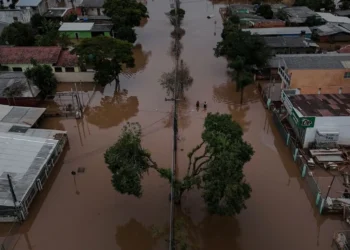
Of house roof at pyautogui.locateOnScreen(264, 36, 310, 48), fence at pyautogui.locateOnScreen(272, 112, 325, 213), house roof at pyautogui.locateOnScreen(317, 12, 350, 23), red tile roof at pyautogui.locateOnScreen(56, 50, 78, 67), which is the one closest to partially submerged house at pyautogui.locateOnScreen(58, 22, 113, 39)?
red tile roof at pyautogui.locateOnScreen(56, 50, 78, 67)

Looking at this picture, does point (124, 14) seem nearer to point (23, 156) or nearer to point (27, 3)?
point (27, 3)

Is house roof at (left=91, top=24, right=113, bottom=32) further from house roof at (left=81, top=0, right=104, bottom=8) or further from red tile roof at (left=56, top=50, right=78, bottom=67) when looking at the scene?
→ red tile roof at (left=56, top=50, right=78, bottom=67)

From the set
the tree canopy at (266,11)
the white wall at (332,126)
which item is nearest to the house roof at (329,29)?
the tree canopy at (266,11)

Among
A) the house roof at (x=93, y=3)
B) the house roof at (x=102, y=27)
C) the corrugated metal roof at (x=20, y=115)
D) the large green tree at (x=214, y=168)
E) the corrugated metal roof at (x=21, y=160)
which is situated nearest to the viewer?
the large green tree at (x=214, y=168)

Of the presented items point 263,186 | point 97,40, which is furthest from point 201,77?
point 263,186

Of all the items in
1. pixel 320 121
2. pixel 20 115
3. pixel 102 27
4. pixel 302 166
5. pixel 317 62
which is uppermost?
pixel 317 62

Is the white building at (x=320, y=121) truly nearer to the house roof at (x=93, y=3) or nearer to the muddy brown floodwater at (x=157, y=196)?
the muddy brown floodwater at (x=157, y=196)

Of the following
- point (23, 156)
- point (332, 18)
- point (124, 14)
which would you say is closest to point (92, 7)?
point (124, 14)

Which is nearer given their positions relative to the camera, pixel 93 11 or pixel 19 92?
pixel 19 92
